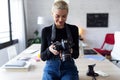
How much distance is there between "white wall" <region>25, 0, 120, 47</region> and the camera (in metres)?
5.25

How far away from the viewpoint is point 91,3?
524 centimetres

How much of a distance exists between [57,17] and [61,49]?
0.84ft

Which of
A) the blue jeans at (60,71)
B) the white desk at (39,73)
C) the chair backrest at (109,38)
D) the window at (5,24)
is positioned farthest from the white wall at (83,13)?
the blue jeans at (60,71)

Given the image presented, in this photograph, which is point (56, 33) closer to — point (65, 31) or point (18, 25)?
A: point (65, 31)

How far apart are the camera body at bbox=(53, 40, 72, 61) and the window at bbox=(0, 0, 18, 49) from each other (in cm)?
296

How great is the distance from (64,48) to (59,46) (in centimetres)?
6

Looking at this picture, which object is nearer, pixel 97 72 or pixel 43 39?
pixel 43 39

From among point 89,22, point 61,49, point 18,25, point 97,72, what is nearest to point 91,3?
point 89,22

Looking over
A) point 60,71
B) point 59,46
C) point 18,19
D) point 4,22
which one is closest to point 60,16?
point 59,46

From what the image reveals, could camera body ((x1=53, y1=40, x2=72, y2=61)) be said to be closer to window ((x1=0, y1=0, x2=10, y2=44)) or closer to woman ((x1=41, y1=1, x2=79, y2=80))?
woman ((x1=41, y1=1, x2=79, y2=80))

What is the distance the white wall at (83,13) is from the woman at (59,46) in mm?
3781

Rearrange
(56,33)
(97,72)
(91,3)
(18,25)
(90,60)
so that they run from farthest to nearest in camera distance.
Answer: (91,3)
(18,25)
(90,60)
(97,72)
(56,33)

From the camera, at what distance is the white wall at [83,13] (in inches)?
207

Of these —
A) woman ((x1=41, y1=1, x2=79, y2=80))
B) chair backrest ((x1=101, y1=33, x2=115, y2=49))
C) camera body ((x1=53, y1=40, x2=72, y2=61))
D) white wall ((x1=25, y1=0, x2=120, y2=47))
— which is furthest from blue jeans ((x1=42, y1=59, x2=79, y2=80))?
white wall ((x1=25, y1=0, x2=120, y2=47))
